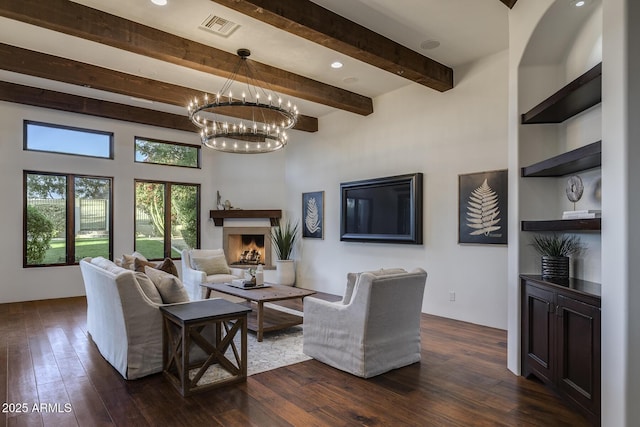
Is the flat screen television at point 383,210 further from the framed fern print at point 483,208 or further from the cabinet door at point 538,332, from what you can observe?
the cabinet door at point 538,332

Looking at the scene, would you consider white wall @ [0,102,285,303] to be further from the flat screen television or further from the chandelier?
the flat screen television

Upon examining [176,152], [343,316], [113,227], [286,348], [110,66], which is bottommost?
[286,348]

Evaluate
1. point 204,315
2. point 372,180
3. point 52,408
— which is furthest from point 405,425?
point 372,180

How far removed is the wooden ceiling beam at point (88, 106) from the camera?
607 centimetres

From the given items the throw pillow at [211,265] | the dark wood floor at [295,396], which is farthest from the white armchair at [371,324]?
the throw pillow at [211,265]

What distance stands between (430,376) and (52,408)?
2938mm

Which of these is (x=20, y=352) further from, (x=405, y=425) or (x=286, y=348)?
(x=405, y=425)

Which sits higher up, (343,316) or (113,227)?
(113,227)

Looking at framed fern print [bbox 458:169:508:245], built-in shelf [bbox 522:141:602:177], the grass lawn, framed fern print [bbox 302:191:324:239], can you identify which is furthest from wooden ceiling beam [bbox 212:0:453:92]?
the grass lawn

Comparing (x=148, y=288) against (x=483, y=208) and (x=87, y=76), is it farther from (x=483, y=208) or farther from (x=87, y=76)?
(x=483, y=208)

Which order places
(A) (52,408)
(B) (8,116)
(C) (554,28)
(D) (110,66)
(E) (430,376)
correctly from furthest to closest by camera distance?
(B) (8,116) < (D) (110,66) < (E) (430,376) < (C) (554,28) < (A) (52,408)

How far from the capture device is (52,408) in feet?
8.93

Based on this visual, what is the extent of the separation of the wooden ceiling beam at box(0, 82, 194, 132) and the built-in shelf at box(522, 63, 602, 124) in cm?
645

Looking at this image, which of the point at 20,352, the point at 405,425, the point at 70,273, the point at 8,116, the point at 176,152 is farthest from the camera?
the point at 176,152
